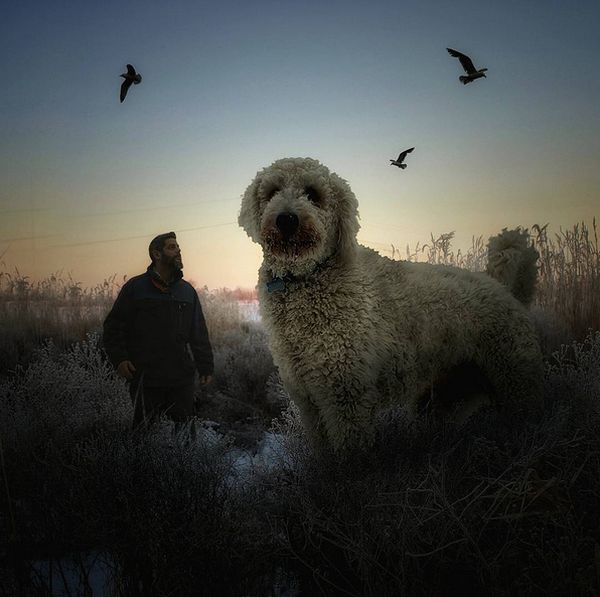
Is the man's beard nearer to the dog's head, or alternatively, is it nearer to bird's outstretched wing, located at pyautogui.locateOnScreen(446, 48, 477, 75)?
the dog's head

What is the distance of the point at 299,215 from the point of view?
2789 mm

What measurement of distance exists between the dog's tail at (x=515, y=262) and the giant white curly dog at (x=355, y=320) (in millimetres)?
359

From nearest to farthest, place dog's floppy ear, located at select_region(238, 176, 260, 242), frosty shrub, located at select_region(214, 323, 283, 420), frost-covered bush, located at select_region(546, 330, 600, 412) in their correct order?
1. dog's floppy ear, located at select_region(238, 176, 260, 242)
2. frost-covered bush, located at select_region(546, 330, 600, 412)
3. frosty shrub, located at select_region(214, 323, 283, 420)

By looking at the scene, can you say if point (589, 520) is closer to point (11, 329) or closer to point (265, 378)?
point (265, 378)

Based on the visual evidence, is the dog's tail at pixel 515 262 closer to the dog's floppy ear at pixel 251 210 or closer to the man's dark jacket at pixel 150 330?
the dog's floppy ear at pixel 251 210

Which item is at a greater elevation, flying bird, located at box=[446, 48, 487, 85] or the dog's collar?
flying bird, located at box=[446, 48, 487, 85]

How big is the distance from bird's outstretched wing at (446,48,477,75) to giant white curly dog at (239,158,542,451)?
64.9 inches

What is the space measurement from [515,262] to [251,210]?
2.14m

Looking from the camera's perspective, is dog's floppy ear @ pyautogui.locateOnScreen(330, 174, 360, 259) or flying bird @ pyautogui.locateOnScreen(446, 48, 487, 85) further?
flying bird @ pyautogui.locateOnScreen(446, 48, 487, 85)

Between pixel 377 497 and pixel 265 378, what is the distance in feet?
16.0

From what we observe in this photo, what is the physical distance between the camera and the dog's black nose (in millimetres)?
2770

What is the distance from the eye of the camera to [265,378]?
702cm

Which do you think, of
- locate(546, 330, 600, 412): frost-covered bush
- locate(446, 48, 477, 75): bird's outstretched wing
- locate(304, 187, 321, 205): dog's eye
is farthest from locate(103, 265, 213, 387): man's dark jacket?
locate(546, 330, 600, 412): frost-covered bush

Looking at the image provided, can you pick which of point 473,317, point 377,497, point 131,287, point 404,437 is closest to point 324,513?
point 377,497
